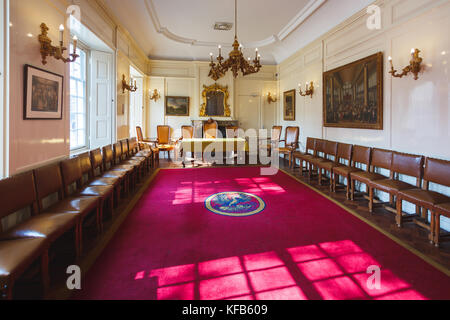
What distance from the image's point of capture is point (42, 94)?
135 inches

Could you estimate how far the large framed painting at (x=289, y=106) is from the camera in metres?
9.09

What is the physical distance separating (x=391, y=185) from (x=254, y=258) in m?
2.46

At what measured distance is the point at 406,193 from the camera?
348 centimetres

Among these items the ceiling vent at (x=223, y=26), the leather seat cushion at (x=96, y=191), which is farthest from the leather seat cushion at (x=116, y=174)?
the ceiling vent at (x=223, y=26)

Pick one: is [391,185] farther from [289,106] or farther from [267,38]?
[267,38]

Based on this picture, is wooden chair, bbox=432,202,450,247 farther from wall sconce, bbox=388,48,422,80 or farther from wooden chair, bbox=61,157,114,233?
wooden chair, bbox=61,157,114,233

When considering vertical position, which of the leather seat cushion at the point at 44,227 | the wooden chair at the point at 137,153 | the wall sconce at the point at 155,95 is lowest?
the leather seat cushion at the point at 44,227

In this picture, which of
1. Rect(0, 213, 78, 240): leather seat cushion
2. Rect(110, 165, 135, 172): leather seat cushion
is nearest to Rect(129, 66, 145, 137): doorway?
Rect(110, 165, 135, 172): leather seat cushion

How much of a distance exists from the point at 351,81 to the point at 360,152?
166 cm

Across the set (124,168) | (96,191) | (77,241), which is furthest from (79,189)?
(124,168)

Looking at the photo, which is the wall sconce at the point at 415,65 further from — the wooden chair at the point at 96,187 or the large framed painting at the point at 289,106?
the large framed painting at the point at 289,106

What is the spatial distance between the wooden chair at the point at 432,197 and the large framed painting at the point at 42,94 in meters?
4.92
